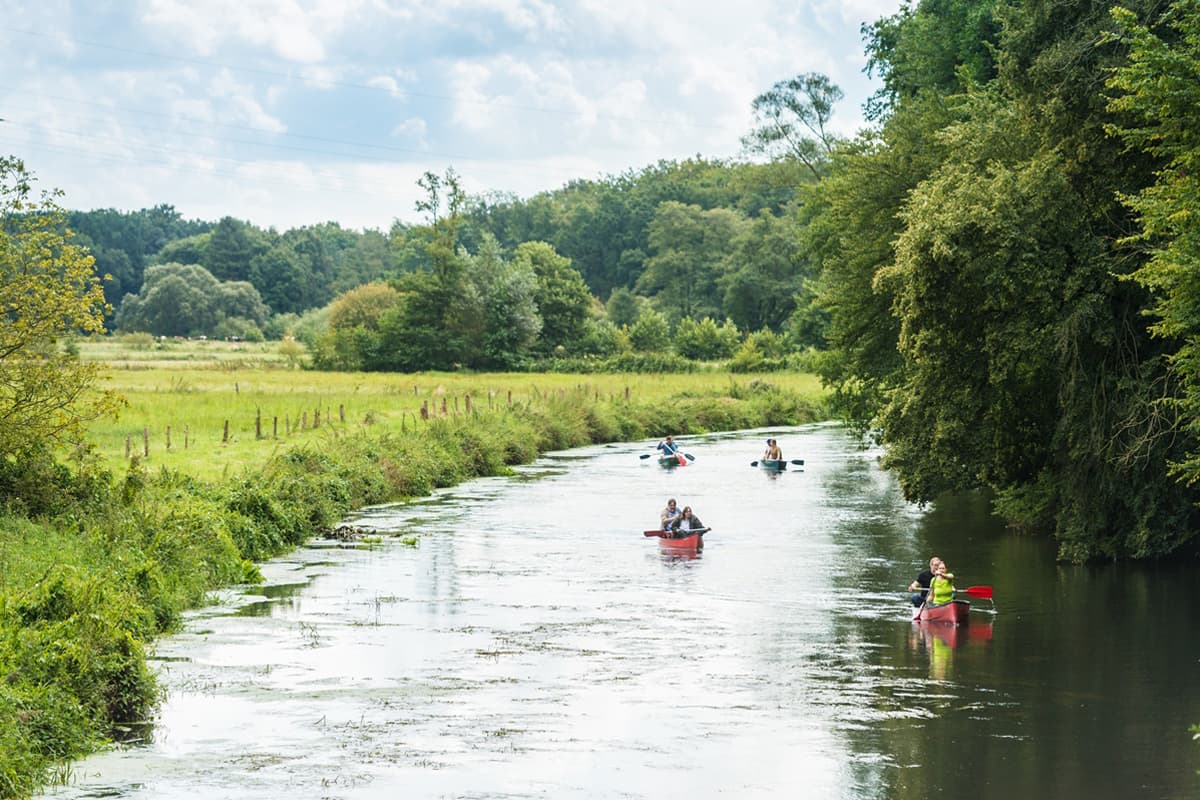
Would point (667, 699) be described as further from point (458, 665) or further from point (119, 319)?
point (119, 319)

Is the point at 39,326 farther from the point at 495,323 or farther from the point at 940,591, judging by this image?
the point at 495,323

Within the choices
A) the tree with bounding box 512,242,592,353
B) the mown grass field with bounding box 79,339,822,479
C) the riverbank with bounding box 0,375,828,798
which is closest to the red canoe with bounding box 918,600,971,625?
the riverbank with bounding box 0,375,828,798

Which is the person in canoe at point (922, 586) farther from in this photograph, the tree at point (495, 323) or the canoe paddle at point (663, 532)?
the tree at point (495, 323)

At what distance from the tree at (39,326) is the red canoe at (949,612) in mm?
13757

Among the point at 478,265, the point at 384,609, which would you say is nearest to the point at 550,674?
the point at 384,609

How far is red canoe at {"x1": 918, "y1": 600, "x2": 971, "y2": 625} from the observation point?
74.8 ft

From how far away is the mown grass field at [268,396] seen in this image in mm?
40000

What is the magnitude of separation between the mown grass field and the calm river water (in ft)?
21.0

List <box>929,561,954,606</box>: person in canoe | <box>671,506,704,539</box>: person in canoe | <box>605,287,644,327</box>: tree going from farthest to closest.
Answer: <box>605,287,644,327</box>: tree → <box>671,506,704,539</box>: person in canoe → <box>929,561,954,606</box>: person in canoe

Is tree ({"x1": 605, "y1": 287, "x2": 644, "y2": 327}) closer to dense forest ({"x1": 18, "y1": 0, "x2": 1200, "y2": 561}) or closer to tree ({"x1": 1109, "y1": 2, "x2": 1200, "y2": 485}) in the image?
dense forest ({"x1": 18, "y1": 0, "x2": 1200, "y2": 561})

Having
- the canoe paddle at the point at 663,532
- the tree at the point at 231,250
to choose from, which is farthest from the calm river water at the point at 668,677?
the tree at the point at 231,250

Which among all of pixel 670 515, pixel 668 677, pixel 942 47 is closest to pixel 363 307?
pixel 942 47

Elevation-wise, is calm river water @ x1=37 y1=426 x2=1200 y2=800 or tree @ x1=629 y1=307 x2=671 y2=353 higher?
tree @ x1=629 y1=307 x2=671 y2=353

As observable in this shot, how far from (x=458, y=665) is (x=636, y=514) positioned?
17.3 meters
